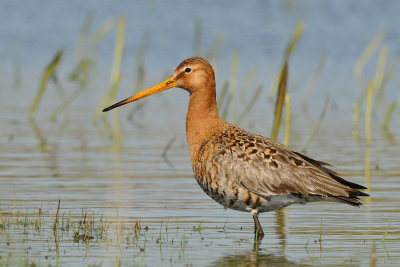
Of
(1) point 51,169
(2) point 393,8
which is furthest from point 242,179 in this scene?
(2) point 393,8

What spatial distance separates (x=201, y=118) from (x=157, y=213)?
1.11 metres

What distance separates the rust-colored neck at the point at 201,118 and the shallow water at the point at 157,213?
32.0 inches

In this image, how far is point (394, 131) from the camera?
50.6ft

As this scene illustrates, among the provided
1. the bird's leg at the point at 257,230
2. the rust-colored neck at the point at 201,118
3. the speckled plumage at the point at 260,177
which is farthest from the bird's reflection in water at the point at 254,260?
the rust-colored neck at the point at 201,118

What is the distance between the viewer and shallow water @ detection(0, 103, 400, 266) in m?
8.14

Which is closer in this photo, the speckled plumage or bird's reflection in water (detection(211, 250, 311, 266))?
bird's reflection in water (detection(211, 250, 311, 266))

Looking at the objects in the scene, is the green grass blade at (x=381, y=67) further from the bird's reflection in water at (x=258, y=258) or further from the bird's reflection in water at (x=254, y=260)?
the bird's reflection in water at (x=254, y=260)

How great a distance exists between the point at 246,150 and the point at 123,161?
409 cm

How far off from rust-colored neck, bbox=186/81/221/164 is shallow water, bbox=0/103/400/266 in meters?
0.81

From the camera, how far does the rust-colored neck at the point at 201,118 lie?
9.78m

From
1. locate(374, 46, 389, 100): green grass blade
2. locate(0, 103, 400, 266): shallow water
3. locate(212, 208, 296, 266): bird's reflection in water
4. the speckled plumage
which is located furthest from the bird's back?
locate(374, 46, 389, 100): green grass blade

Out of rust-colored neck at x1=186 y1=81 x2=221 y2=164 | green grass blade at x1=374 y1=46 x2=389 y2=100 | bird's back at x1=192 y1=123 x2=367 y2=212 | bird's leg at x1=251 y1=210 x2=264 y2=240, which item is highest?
green grass blade at x1=374 y1=46 x2=389 y2=100

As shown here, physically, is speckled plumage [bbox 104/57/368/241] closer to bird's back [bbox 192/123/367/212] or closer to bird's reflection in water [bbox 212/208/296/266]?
bird's back [bbox 192/123/367/212]

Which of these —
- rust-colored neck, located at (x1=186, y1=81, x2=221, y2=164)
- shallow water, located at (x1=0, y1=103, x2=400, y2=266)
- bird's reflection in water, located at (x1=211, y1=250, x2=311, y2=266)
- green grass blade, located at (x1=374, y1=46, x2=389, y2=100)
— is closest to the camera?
bird's reflection in water, located at (x1=211, y1=250, x2=311, y2=266)
